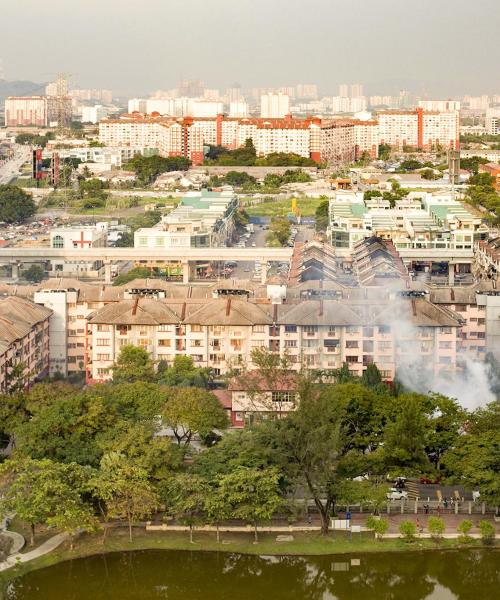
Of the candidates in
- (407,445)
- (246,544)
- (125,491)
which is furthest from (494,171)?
(125,491)

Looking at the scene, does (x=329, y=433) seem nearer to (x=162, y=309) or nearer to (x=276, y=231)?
(x=162, y=309)

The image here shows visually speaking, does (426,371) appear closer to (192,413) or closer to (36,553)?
(192,413)

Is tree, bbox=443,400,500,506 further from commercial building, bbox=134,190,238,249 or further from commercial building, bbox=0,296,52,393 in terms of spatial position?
commercial building, bbox=134,190,238,249

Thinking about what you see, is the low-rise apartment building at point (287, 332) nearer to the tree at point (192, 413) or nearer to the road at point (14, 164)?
the tree at point (192, 413)

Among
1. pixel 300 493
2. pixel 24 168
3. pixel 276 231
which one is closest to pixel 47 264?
pixel 276 231

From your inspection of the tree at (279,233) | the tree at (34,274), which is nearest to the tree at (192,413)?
the tree at (34,274)

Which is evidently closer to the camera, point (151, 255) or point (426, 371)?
point (426, 371)

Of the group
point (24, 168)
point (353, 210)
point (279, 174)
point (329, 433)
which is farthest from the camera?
point (24, 168)
